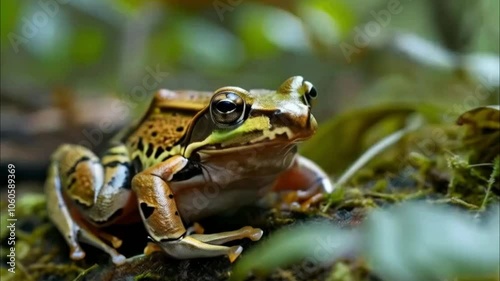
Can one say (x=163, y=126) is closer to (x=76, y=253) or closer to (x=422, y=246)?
(x=76, y=253)

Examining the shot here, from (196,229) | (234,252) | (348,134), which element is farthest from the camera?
(348,134)

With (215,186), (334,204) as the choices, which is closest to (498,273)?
(334,204)

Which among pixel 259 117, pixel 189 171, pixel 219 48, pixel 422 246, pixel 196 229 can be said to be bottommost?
pixel 196 229

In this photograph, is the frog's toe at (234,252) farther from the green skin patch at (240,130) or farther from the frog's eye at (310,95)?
the frog's eye at (310,95)

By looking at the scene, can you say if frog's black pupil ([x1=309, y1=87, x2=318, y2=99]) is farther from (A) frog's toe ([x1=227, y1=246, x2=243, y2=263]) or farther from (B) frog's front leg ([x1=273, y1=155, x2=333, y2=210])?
Result: (A) frog's toe ([x1=227, y1=246, x2=243, y2=263])
